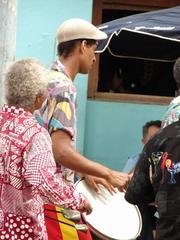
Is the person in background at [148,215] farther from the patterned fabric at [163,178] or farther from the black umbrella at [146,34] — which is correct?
the patterned fabric at [163,178]

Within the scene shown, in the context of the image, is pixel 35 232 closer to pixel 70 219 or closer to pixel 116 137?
pixel 70 219

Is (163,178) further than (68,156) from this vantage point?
No

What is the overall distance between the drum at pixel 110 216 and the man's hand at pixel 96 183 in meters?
0.03

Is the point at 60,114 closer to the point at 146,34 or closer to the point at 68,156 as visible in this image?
the point at 68,156

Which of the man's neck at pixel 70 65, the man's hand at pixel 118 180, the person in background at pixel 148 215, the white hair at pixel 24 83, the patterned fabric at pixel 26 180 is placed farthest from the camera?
the person in background at pixel 148 215

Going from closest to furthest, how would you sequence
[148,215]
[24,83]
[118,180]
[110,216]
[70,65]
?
[24,83], [118,180], [70,65], [110,216], [148,215]

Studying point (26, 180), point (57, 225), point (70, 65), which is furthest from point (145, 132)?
point (26, 180)

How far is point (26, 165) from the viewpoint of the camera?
3396mm

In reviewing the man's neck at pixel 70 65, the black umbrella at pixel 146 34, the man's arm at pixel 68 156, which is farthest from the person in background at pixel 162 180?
the black umbrella at pixel 146 34

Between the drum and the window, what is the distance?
8.25 feet

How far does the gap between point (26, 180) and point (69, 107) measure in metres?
0.82

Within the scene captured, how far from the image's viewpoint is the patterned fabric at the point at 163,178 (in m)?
3.61

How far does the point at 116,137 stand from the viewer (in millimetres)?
7188

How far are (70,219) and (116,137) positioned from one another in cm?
320
